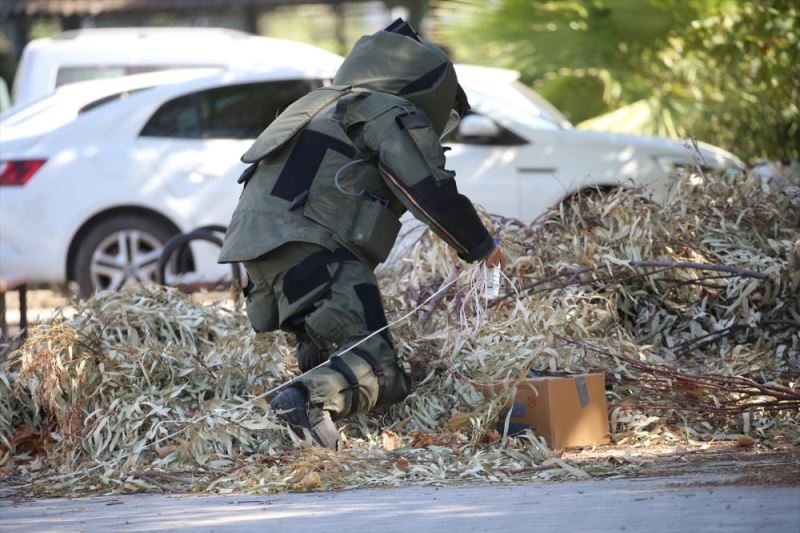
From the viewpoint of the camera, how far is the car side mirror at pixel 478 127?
9969 millimetres

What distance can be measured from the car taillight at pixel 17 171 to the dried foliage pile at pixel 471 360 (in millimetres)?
3716

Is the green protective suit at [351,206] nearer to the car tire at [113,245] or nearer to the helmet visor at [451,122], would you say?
the helmet visor at [451,122]

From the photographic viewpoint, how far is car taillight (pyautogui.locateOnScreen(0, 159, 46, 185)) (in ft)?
32.5

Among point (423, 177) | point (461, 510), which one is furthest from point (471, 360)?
point (461, 510)

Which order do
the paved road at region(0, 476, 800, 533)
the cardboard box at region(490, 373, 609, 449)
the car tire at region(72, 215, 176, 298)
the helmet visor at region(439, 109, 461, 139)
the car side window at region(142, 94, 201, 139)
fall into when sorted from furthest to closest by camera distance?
the car side window at region(142, 94, 201, 139) < the car tire at region(72, 215, 176, 298) < the helmet visor at region(439, 109, 461, 139) < the cardboard box at region(490, 373, 609, 449) < the paved road at region(0, 476, 800, 533)

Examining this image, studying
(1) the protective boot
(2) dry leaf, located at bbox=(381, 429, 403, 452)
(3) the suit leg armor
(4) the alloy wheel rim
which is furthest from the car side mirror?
(1) the protective boot

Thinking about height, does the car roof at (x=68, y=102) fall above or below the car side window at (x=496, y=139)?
above

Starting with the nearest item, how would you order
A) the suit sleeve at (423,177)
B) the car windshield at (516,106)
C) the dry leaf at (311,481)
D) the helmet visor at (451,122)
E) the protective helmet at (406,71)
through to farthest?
the dry leaf at (311,481) < the suit sleeve at (423,177) < the protective helmet at (406,71) < the helmet visor at (451,122) < the car windshield at (516,106)

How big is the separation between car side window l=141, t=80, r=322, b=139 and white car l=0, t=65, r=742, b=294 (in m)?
0.01

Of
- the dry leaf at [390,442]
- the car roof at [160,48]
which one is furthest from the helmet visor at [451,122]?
the car roof at [160,48]

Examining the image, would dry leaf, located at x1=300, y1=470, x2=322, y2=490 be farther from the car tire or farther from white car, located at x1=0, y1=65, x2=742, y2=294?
the car tire

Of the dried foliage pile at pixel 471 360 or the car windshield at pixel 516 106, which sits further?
the car windshield at pixel 516 106

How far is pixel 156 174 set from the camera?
10.0m

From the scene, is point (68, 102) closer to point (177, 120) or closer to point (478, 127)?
point (177, 120)
